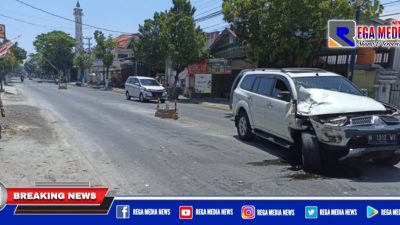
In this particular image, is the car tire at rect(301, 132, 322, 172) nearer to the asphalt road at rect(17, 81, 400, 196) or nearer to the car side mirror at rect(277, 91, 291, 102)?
the asphalt road at rect(17, 81, 400, 196)

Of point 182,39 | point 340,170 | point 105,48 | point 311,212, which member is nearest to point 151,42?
point 182,39

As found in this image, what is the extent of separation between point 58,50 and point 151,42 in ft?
246

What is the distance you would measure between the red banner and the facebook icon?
0.26 m

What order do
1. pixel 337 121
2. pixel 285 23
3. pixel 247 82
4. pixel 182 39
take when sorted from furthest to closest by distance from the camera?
1. pixel 182 39
2. pixel 285 23
3. pixel 247 82
4. pixel 337 121

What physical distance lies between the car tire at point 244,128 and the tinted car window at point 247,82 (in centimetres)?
66

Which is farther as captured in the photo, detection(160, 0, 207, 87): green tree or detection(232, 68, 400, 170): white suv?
detection(160, 0, 207, 87): green tree

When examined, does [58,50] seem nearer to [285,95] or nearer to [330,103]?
[285,95]

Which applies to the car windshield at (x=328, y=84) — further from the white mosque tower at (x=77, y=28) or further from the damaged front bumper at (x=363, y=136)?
the white mosque tower at (x=77, y=28)

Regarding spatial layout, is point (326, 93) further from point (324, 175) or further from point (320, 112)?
point (324, 175)

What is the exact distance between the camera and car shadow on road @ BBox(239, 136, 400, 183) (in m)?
7.43

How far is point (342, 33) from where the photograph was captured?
23.0 m

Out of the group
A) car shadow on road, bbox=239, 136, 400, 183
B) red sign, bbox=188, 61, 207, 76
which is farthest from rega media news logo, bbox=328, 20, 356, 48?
red sign, bbox=188, 61, 207, 76

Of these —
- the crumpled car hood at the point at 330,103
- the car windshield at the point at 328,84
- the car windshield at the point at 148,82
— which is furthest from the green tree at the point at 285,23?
the crumpled car hood at the point at 330,103

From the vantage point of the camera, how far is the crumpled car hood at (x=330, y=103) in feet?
25.6
